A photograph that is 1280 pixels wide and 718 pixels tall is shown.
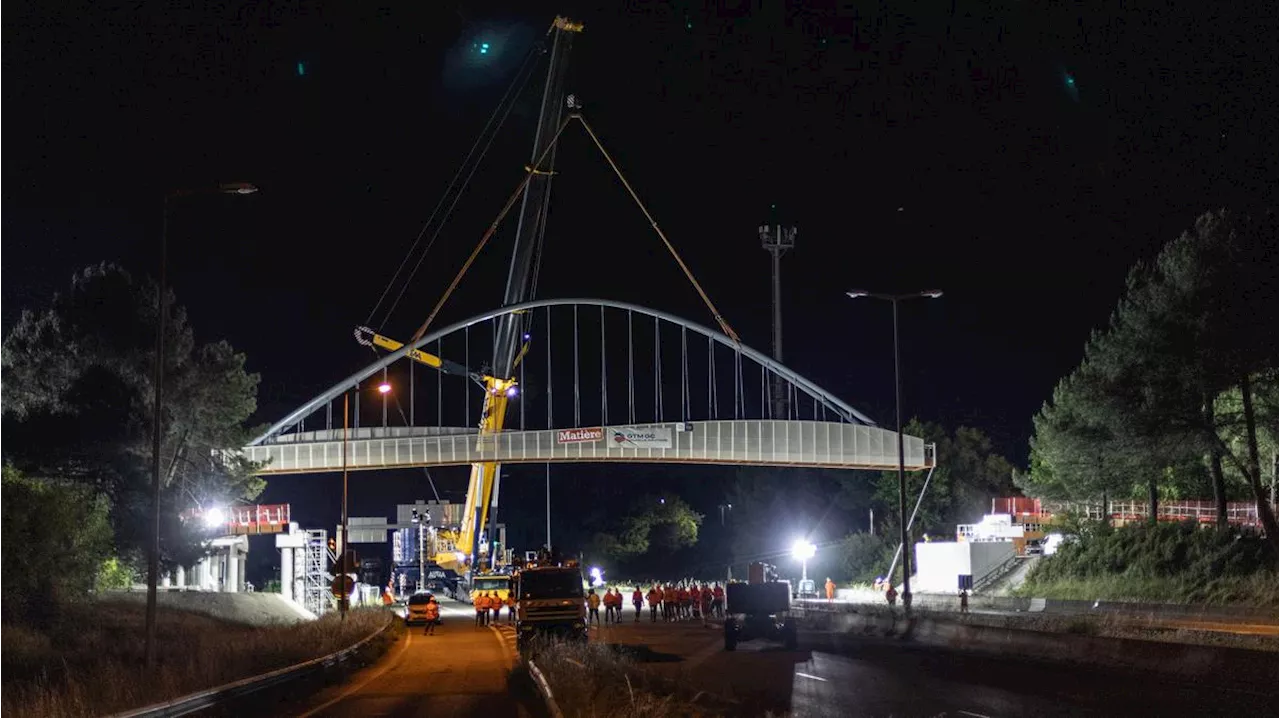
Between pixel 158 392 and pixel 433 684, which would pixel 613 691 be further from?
pixel 158 392

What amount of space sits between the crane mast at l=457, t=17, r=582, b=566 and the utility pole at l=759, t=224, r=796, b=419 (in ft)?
63.3

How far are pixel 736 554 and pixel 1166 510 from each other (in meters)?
57.1

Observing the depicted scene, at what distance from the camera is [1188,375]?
52.2 meters

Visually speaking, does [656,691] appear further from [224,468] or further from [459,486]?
[459,486]

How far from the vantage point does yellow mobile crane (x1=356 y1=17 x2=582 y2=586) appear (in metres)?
95.2

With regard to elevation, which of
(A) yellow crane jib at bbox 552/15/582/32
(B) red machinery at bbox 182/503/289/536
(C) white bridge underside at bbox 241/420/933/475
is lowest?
(B) red machinery at bbox 182/503/289/536

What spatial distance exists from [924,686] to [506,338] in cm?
8430

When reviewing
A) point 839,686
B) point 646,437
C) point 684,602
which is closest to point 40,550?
point 839,686

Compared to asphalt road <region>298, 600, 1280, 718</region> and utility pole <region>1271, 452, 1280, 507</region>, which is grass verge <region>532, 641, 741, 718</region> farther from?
utility pole <region>1271, 452, 1280, 507</region>

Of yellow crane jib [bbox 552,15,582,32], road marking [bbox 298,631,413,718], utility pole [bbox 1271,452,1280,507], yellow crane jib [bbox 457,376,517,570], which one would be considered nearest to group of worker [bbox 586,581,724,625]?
road marking [bbox 298,631,413,718]

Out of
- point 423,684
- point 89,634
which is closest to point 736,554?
point 89,634

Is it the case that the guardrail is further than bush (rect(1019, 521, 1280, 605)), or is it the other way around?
bush (rect(1019, 521, 1280, 605))

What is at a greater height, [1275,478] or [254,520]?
A: [1275,478]

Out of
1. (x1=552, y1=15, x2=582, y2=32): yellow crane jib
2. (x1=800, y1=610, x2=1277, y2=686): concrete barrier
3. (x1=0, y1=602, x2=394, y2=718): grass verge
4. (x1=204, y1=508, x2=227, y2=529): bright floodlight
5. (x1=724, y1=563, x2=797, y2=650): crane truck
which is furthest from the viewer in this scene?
(x1=552, y1=15, x2=582, y2=32): yellow crane jib
